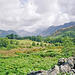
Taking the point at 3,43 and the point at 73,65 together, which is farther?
the point at 3,43

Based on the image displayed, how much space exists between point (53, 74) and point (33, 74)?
2.83 metres

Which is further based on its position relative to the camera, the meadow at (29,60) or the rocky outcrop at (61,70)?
the meadow at (29,60)

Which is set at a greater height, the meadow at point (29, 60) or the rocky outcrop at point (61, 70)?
the rocky outcrop at point (61, 70)

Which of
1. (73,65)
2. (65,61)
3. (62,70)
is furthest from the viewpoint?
(65,61)

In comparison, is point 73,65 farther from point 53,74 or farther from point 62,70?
point 53,74

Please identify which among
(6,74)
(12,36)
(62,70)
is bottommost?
(6,74)

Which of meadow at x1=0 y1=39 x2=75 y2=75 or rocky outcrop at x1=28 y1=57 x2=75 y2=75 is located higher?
rocky outcrop at x1=28 y1=57 x2=75 y2=75

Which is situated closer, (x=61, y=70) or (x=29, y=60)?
(x=61, y=70)

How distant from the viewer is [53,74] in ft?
43.0

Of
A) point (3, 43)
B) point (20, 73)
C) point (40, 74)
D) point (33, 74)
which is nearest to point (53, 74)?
point (40, 74)

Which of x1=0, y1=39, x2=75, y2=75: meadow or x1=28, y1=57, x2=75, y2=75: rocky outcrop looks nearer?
x1=28, y1=57, x2=75, y2=75: rocky outcrop

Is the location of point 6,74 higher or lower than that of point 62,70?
lower

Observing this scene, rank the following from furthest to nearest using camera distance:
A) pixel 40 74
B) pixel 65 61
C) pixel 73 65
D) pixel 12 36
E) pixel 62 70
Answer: pixel 12 36, pixel 65 61, pixel 73 65, pixel 62 70, pixel 40 74

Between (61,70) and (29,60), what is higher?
(61,70)
